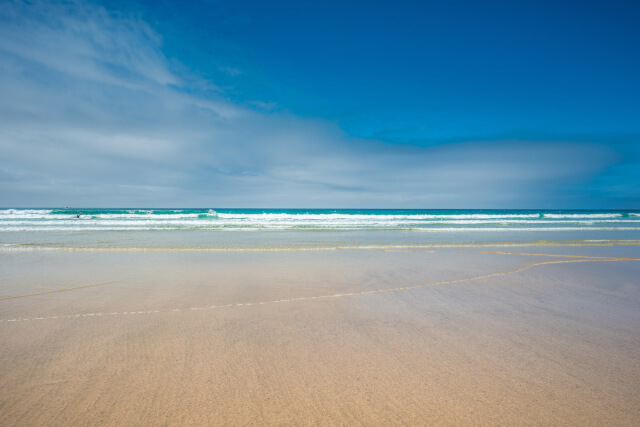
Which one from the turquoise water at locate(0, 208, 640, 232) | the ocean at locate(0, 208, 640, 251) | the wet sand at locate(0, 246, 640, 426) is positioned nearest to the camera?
Result: the wet sand at locate(0, 246, 640, 426)

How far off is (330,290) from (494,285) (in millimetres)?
2873

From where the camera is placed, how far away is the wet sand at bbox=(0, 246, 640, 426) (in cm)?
203

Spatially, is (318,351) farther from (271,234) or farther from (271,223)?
(271,223)

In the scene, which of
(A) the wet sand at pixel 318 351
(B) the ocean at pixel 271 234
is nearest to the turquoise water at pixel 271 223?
(B) the ocean at pixel 271 234

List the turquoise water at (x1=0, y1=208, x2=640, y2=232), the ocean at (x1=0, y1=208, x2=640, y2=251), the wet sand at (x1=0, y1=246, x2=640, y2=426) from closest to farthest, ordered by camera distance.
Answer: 1. the wet sand at (x1=0, y1=246, x2=640, y2=426)
2. the ocean at (x1=0, y1=208, x2=640, y2=251)
3. the turquoise water at (x1=0, y1=208, x2=640, y2=232)

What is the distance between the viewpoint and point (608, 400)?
2107 mm

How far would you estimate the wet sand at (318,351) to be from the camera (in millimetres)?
2031

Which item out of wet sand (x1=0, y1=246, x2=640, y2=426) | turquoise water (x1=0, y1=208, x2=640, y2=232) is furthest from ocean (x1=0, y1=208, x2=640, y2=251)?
wet sand (x1=0, y1=246, x2=640, y2=426)

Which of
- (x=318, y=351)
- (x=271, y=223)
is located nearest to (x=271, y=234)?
(x=271, y=223)

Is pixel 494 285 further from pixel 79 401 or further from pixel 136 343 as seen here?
pixel 79 401

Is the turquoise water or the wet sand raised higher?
the turquoise water

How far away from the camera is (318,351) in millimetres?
2875

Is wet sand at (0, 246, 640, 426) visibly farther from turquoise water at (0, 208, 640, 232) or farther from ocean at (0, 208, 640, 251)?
turquoise water at (0, 208, 640, 232)

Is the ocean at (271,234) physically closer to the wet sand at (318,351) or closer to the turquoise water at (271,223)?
the turquoise water at (271,223)
